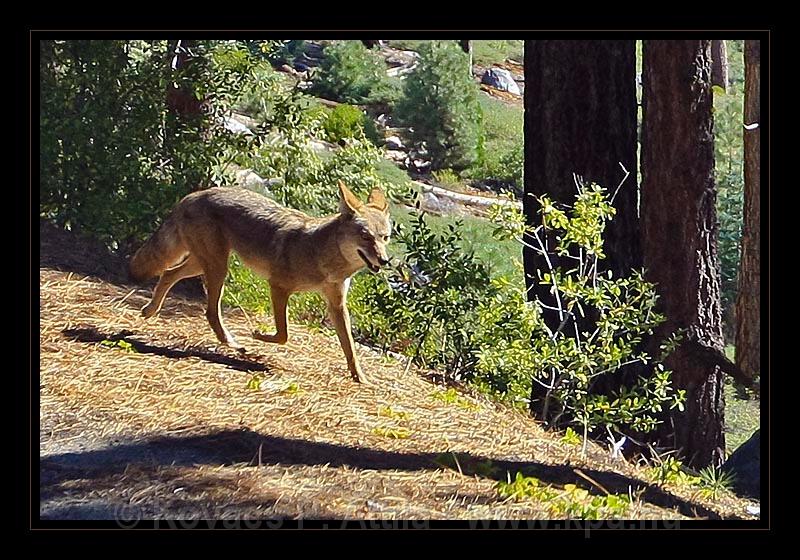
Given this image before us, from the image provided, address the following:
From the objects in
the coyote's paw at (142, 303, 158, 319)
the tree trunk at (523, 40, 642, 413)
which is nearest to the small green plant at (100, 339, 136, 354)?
the coyote's paw at (142, 303, 158, 319)

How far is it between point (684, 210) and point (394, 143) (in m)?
2.04

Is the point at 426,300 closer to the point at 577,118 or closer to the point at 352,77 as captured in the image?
the point at 577,118

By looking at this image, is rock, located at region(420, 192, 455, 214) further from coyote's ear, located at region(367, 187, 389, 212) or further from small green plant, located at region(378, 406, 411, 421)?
small green plant, located at region(378, 406, 411, 421)

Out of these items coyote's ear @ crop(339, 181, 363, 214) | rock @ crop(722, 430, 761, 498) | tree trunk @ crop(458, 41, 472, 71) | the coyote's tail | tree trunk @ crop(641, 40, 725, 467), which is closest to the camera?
coyote's ear @ crop(339, 181, 363, 214)

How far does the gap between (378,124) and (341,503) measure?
11.1ft

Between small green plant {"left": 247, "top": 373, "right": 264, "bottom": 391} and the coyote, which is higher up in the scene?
the coyote

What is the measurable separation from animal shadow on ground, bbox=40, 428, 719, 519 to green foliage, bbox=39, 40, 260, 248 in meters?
2.41

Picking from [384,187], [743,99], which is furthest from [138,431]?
[743,99]

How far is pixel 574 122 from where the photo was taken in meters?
7.07

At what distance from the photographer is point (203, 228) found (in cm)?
686

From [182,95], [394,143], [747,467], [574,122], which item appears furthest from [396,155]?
[747,467]

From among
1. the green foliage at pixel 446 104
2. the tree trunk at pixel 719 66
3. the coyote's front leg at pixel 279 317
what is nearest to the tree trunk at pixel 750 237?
the tree trunk at pixel 719 66

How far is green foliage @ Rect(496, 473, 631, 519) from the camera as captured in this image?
527cm

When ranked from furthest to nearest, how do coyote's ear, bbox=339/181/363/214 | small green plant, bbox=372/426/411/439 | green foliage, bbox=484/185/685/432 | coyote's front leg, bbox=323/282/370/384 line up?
coyote's front leg, bbox=323/282/370/384 < coyote's ear, bbox=339/181/363/214 < green foliage, bbox=484/185/685/432 < small green plant, bbox=372/426/411/439
